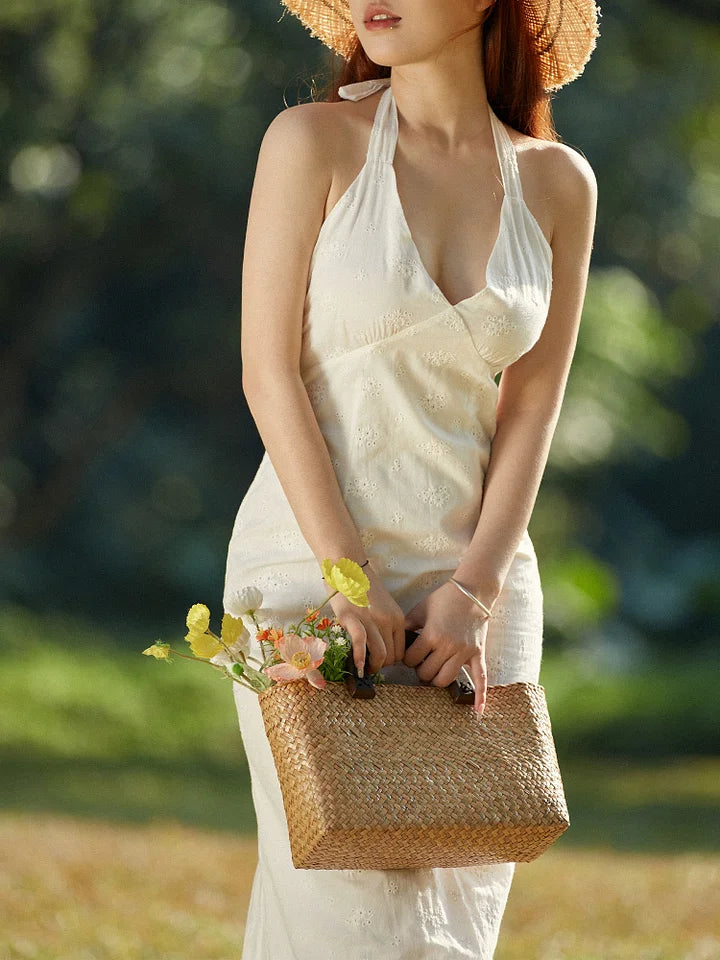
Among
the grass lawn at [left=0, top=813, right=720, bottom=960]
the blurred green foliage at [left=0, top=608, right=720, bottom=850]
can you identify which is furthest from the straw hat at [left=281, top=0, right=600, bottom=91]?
the blurred green foliage at [left=0, top=608, right=720, bottom=850]

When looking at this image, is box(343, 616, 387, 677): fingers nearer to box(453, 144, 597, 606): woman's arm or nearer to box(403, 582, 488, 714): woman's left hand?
box(403, 582, 488, 714): woman's left hand

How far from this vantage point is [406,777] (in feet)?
5.58

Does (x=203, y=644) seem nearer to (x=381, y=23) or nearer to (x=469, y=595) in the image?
(x=469, y=595)

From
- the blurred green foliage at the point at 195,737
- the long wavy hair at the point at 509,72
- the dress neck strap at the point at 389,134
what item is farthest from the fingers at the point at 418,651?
the blurred green foliage at the point at 195,737

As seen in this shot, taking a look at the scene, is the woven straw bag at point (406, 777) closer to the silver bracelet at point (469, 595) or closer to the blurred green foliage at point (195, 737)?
the silver bracelet at point (469, 595)

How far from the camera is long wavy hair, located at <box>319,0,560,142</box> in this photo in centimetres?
207

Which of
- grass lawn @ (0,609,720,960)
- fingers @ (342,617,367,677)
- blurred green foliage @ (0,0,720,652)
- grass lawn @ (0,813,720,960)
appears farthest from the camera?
blurred green foliage @ (0,0,720,652)

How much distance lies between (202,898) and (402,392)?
3.08 metres

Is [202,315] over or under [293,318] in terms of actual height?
under

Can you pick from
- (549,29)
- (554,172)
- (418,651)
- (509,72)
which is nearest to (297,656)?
(418,651)

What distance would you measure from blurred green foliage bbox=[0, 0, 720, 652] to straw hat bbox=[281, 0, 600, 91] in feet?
6.69

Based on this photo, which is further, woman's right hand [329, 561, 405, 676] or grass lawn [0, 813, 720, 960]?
grass lawn [0, 813, 720, 960]

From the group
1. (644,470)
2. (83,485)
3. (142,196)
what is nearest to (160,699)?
(83,485)

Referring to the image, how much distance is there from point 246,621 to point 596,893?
3.18m
